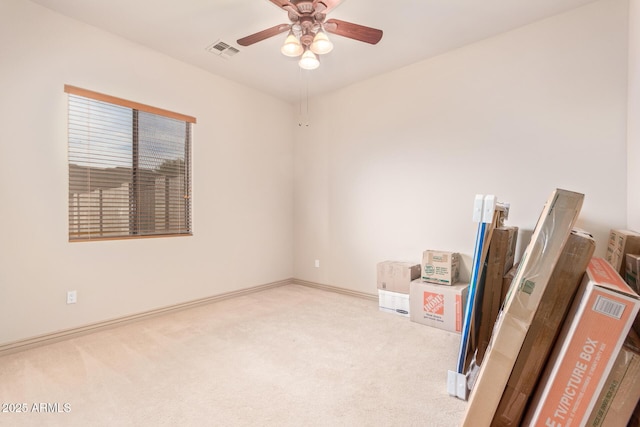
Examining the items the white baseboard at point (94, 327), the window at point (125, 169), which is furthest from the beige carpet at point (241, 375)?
the window at point (125, 169)

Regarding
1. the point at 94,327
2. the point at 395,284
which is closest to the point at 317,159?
the point at 395,284

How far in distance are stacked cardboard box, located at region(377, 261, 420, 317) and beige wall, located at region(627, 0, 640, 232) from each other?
6.15 feet

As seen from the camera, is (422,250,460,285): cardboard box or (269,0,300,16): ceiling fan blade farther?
(422,250,460,285): cardboard box

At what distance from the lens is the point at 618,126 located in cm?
256

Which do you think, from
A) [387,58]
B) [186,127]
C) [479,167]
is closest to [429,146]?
[479,167]

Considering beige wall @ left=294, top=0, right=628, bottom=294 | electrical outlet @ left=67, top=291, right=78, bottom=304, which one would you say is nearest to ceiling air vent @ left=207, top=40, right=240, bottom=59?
beige wall @ left=294, top=0, right=628, bottom=294

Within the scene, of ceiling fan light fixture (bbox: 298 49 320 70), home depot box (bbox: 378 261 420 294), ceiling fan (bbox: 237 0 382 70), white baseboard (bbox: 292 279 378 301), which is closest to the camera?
ceiling fan (bbox: 237 0 382 70)

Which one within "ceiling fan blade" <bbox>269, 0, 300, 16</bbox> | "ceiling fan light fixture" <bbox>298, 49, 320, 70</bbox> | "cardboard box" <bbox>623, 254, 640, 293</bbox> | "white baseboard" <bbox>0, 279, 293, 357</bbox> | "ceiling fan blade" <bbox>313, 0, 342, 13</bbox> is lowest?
"white baseboard" <bbox>0, 279, 293, 357</bbox>

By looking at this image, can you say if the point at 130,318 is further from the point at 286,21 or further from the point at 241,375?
the point at 286,21

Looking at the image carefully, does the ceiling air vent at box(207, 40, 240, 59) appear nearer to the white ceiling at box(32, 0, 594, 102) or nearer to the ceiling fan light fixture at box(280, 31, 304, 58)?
the white ceiling at box(32, 0, 594, 102)

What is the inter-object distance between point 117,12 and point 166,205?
1.94 m

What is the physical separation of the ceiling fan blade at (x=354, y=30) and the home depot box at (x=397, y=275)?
235cm

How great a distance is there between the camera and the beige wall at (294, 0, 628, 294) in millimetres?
2625

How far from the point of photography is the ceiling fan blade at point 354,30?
91.6 inches
